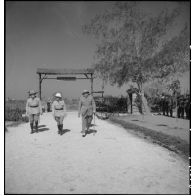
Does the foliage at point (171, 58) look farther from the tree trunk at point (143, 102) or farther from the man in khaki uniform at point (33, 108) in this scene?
the man in khaki uniform at point (33, 108)

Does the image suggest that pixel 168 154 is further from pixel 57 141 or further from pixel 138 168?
pixel 57 141

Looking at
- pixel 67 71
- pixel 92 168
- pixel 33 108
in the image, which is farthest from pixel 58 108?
pixel 67 71

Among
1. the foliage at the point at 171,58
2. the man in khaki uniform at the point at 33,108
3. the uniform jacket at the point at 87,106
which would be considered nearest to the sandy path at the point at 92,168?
the uniform jacket at the point at 87,106

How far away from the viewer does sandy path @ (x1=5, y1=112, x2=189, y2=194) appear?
150 inches

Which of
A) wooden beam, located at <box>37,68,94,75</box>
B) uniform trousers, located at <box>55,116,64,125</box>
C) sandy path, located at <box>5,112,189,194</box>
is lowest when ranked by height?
A: sandy path, located at <box>5,112,189,194</box>

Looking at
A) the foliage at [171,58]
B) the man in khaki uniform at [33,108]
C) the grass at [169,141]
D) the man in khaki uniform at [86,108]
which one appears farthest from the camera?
the foliage at [171,58]

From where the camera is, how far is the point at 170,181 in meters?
4.07

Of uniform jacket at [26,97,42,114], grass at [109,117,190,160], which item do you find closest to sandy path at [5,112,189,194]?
grass at [109,117,190,160]

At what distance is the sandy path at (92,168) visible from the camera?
381 cm

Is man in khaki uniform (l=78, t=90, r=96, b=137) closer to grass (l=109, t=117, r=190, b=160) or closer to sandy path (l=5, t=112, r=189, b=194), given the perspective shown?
sandy path (l=5, t=112, r=189, b=194)

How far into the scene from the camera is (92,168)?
4777 millimetres

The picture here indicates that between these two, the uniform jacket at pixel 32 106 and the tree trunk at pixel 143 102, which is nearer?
the uniform jacket at pixel 32 106

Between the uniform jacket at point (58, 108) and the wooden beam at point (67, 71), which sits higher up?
the wooden beam at point (67, 71)

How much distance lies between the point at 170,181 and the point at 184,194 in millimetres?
373
